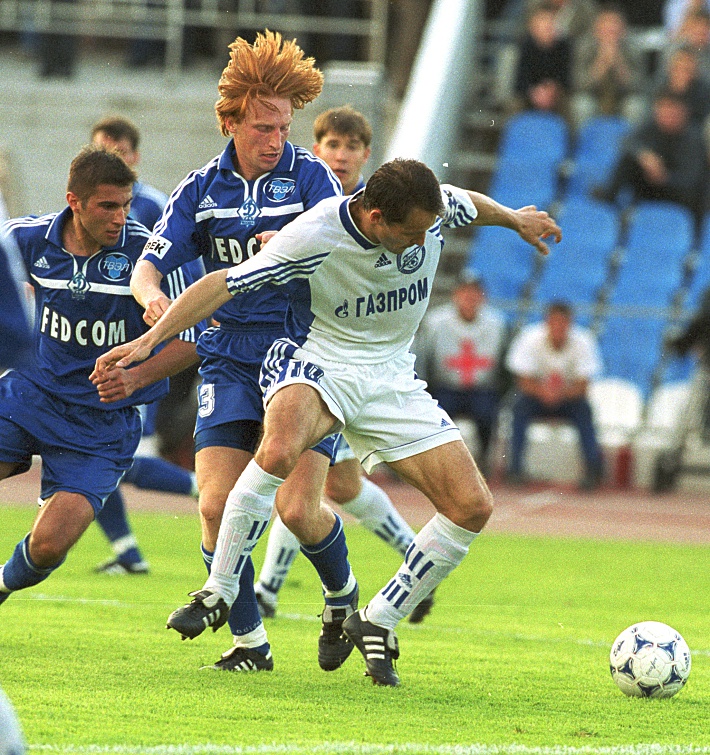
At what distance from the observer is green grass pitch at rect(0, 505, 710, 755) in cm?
434

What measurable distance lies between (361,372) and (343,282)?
1.12 feet

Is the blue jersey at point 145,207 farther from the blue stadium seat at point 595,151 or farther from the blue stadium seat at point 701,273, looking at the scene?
the blue stadium seat at point 595,151

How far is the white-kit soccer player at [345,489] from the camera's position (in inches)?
266

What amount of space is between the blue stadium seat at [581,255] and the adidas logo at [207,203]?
1033 cm

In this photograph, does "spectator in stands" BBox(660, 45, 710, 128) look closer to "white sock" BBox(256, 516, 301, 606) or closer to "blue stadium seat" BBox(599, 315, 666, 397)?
"blue stadium seat" BBox(599, 315, 666, 397)

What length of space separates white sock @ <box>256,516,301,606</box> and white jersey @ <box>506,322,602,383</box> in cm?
701

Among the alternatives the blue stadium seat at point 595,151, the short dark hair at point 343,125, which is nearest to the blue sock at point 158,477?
the short dark hair at point 343,125

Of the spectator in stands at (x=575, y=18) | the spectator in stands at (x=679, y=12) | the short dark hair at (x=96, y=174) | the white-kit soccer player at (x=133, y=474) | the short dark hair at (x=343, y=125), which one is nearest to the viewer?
the short dark hair at (x=96, y=174)

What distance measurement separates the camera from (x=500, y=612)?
7.55m

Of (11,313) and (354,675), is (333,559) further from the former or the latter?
(11,313)

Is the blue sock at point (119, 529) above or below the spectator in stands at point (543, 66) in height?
below

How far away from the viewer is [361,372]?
17.3ft

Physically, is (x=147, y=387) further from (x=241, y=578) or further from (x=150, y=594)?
(x=150, y=594)

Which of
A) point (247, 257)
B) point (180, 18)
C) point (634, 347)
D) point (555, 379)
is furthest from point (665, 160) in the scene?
point (247, 257)
